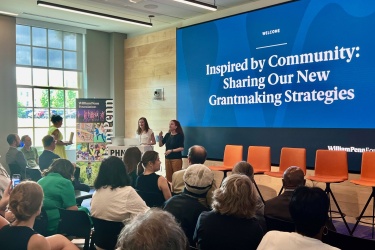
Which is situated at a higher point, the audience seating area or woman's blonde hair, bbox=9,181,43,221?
woman's blonde hair, bbox=9,181,43,221

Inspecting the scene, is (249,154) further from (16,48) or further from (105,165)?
(16,48)

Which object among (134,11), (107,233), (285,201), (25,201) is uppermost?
(134,11)

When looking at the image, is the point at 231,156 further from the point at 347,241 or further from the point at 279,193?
the point at 347,241

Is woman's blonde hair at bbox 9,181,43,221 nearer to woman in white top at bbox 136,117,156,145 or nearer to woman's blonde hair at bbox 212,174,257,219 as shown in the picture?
woman's blonde hair at bbox 212,174,257,219

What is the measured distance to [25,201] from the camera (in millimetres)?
2209

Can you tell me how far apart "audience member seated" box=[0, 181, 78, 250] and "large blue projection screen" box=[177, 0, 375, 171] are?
14.1 ft

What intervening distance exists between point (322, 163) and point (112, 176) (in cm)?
341

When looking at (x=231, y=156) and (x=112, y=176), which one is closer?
(x=112, y=176)

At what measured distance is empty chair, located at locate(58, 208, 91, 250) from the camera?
280 cm

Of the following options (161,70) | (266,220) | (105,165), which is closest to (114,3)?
(161,70)

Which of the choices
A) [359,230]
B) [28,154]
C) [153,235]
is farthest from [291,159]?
[153,235]

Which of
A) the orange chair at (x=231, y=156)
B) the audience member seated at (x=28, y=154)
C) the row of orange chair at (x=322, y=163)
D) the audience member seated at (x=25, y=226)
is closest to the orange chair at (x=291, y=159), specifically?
the row of orange chair at (x=322, y=163)

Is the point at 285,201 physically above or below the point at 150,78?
below

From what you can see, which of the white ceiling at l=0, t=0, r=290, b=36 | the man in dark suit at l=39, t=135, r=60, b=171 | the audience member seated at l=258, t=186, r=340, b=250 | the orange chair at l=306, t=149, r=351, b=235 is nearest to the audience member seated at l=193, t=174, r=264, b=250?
the audience member seated at l=258, t=186, r=340, b=250
